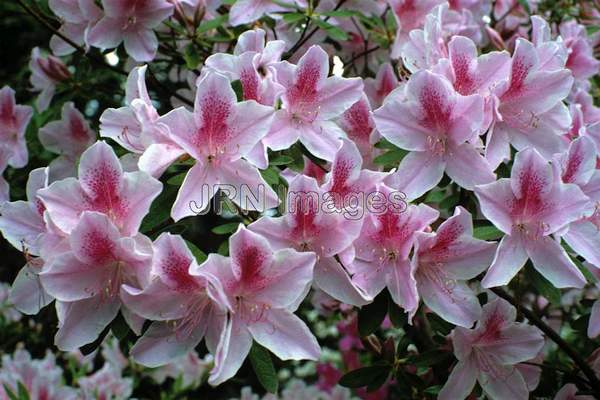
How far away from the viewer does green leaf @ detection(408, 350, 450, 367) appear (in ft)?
5.81

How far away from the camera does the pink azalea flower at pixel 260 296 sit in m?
1.34

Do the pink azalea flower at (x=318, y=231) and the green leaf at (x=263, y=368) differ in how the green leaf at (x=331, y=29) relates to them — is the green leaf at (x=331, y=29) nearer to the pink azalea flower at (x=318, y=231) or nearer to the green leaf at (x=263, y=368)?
the pink azalea flower at (x=318, y=231)

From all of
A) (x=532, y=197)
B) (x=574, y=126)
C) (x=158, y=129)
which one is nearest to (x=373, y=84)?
(x=574, y=126)

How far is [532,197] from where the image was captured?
1508 mm

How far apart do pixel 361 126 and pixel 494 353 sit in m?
0.61

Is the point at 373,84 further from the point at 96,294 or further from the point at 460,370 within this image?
the point at 96,294

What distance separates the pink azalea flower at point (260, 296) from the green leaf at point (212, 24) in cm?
91

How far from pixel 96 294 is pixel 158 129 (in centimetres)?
34

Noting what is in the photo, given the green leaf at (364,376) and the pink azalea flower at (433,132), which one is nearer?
the pink azalea flower at (433,132)

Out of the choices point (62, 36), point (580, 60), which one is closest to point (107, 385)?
point (62, 36)

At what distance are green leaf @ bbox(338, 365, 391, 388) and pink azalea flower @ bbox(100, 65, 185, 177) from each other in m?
0.77

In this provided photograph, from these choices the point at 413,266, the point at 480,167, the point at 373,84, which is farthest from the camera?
the point at 373,84

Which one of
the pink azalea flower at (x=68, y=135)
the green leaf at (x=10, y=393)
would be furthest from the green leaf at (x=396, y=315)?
the green leaf at (x=10, y=393)

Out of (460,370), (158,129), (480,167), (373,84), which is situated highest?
(158,129)
